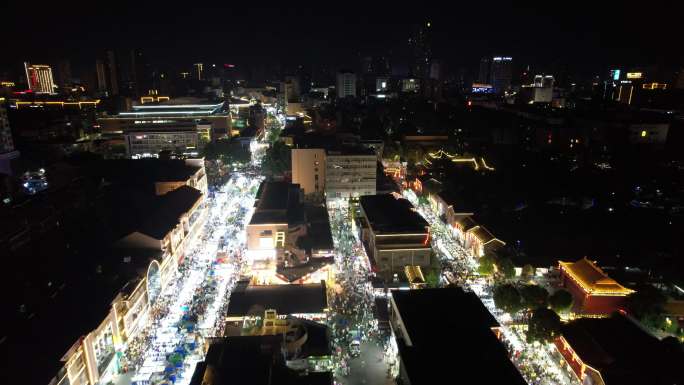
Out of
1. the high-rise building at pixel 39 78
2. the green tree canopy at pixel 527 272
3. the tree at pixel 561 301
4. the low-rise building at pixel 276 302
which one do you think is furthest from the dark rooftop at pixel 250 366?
the high-rise building at pixel 39 78

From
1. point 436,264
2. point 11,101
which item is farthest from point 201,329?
point 11,101

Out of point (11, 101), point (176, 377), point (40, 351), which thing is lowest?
point (176, 377)

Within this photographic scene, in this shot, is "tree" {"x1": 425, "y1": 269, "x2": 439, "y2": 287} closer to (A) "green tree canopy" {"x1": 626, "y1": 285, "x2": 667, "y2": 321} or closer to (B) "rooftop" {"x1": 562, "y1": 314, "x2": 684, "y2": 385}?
(B) "rooftop" {"x1": 562, "y1": 314, "x2": 684, "y2": 385}

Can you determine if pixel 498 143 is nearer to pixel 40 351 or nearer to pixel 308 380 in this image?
pixel 308 380

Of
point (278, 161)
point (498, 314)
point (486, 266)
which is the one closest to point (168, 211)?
point (278, 161)

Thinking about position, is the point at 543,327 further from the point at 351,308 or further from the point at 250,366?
the point at 250,366

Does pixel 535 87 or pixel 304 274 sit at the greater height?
pixel 535 87

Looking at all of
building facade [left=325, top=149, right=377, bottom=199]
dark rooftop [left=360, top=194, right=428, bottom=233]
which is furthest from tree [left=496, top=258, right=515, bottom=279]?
building facade [left=325, top=149, right=377, bottom=199]
